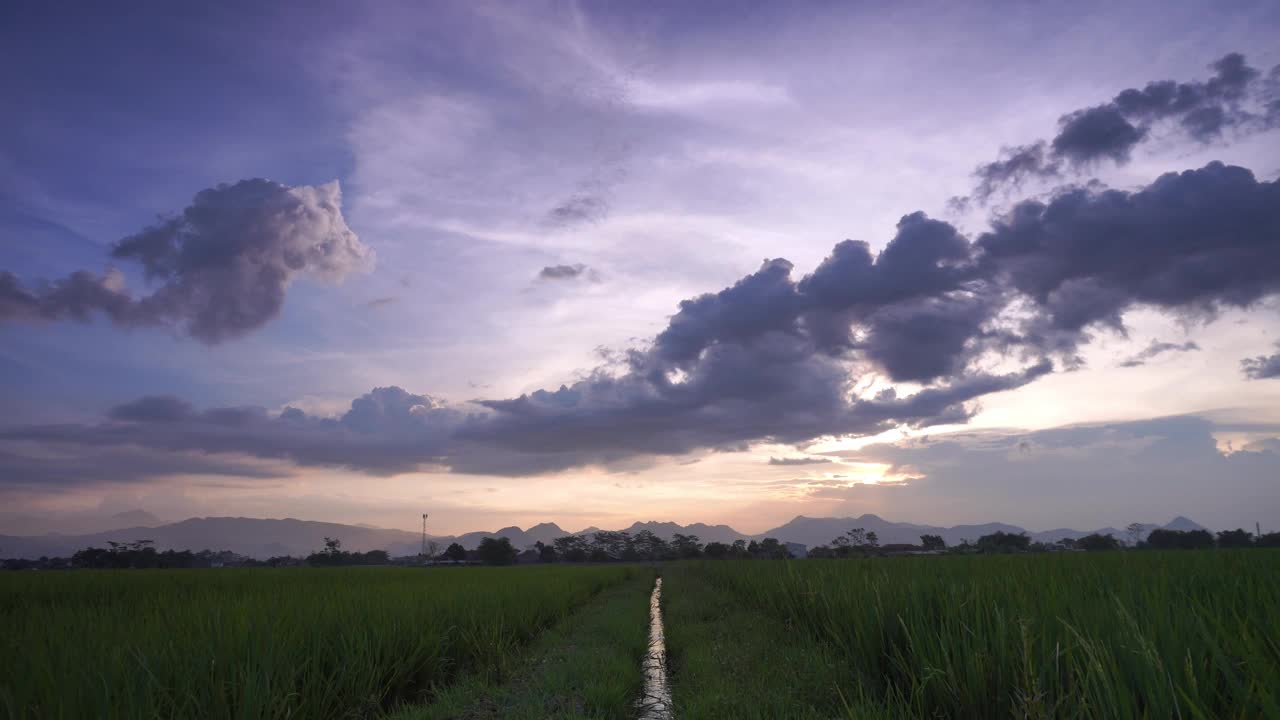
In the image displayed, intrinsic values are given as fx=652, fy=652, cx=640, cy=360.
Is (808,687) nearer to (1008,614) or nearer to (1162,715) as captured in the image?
(1008,614)

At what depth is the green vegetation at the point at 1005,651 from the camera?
311 cm

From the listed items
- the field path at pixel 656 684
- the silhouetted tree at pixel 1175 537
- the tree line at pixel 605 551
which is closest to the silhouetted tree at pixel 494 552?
the tree line at pixel 605 551

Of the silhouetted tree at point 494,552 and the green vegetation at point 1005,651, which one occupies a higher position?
the green vegetation at point 1005,651

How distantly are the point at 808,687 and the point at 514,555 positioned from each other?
117090mm

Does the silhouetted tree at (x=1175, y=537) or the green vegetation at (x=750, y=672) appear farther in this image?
the silhouetted tree at (x=1175, y=537)

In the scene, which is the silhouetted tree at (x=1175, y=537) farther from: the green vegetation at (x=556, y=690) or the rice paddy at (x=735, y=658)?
the green vegetation at (x=556, y=690)

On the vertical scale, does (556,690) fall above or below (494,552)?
above

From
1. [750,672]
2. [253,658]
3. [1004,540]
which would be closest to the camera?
[253,658]

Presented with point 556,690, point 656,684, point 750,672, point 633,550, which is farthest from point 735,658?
point 633,550

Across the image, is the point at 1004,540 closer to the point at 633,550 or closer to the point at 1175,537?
the point at 1175,537

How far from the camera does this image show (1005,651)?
434cm

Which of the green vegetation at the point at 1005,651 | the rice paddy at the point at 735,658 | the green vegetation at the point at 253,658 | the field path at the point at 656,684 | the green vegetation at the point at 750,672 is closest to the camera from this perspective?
the green vegetation at the point at 1005,651

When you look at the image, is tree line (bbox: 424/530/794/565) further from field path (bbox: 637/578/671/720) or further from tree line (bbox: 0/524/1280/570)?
field path (bbox: 637/578/671/720)

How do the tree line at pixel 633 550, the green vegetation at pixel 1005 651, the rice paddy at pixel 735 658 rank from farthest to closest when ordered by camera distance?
the tree line at pixel 633 550 → the rice paddy at pixel 735 658 → the green vegetation at pixel 1005 651
